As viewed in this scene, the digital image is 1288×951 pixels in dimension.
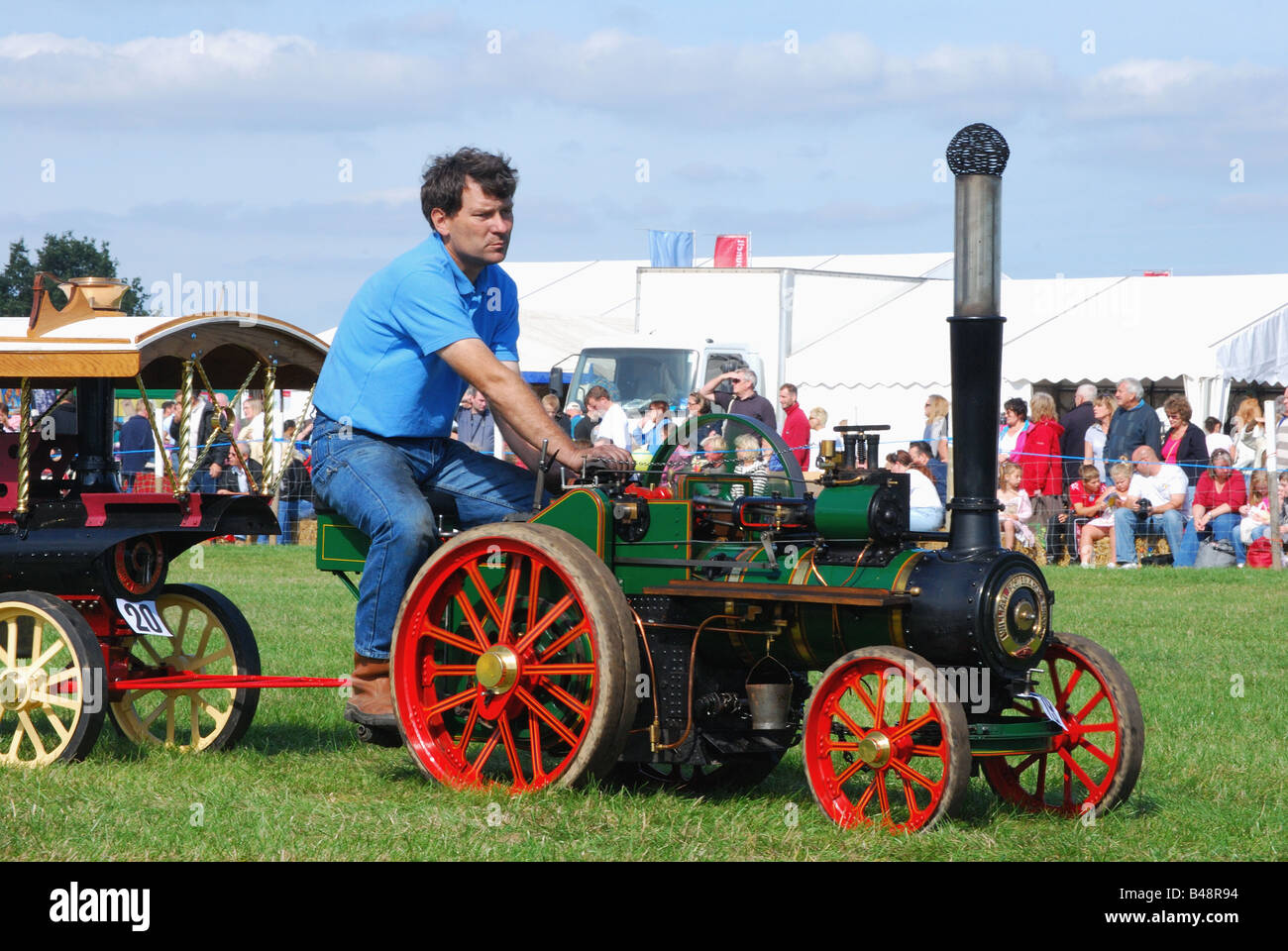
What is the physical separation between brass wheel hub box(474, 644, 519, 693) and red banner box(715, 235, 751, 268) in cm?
2600

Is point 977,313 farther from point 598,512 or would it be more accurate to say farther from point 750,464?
point 598,512

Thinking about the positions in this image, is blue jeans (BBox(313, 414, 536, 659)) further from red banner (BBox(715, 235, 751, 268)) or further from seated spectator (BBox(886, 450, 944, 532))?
red banner (BBox(715, 235, 751, 268))

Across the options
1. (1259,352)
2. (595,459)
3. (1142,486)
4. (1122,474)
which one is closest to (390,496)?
(595,459)

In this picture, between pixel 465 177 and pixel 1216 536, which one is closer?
pixel 465 177

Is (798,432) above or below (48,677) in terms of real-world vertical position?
above

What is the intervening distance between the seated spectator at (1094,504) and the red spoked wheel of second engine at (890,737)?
10610 millimetres

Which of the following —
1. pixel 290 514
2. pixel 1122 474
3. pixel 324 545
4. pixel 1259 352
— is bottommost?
pixel 290 514

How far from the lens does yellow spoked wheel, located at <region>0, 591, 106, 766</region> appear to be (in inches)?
238

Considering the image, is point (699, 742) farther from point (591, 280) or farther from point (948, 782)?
point (591, 280)

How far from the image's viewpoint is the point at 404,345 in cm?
573

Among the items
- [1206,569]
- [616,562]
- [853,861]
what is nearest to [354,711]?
[616,562]

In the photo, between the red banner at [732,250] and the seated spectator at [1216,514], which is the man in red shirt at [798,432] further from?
the red banner at [732,250]

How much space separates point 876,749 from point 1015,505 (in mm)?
10656

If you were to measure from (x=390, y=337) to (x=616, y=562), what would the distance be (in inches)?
43.9
